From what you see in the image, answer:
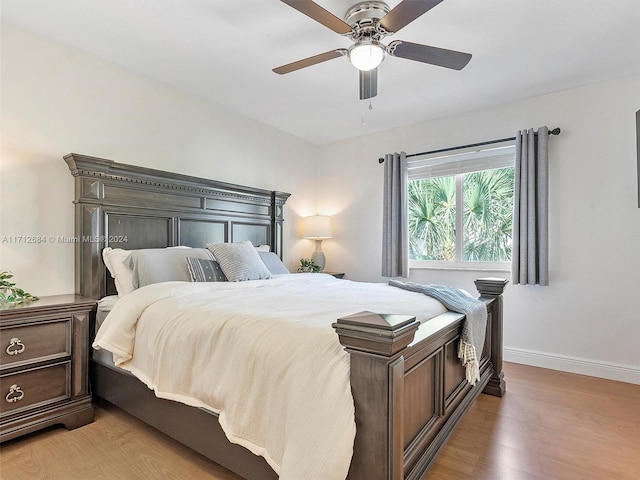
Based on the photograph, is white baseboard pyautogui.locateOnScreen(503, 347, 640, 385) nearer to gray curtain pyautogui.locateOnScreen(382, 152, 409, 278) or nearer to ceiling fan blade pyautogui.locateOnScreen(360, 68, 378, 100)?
gray curtain pyautogui.locateOnScreen(382, 152, 409, 278)

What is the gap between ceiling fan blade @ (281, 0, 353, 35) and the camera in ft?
5.44

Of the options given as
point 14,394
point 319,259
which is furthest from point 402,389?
point 319,259

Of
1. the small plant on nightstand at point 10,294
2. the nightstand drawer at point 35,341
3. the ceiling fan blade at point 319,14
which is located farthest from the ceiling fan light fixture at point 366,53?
the small plant on nightstand at point 10,294

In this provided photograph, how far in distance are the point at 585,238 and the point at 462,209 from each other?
1134mm

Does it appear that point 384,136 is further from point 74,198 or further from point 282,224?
point 74,198

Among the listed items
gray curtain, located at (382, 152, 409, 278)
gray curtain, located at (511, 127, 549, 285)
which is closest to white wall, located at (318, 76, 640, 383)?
gray curtain, located at (511, 127, 549, 285)

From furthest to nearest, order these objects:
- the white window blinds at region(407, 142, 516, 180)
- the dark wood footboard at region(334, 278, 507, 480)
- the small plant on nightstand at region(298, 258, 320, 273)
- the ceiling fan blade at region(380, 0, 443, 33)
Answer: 1. the small plant on nightstand at region(298, 258, 320, 273)
2. the white window blinds at region(407, 142, 516, 180)
3. the ceiling fan blade at region(380, 0, 443, 33)
4. the dark wood footboard at region(334, 278, 507, 480)

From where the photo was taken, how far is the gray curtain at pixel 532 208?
3.17 metres

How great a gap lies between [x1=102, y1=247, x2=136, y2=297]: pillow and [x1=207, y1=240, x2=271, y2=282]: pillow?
0.63 m

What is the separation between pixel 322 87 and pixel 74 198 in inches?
86.3

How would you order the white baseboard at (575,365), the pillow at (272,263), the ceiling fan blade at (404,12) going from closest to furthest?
the ceiling fan blade at (404,12) → the white baseboard at (575,365) → the pillow at (272,263)

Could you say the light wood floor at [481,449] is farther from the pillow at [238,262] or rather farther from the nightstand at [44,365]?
the pillow at [238,262]

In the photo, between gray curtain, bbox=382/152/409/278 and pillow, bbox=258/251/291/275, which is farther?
gray curtain, bbox=382/152/409/278

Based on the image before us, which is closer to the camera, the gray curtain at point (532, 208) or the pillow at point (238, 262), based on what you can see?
the pillow at point (238, 262)
